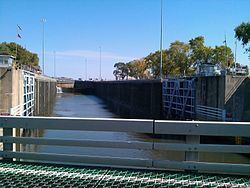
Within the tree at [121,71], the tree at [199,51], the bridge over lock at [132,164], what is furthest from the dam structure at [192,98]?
the tree at [121,71]

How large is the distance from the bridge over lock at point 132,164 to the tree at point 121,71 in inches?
5092

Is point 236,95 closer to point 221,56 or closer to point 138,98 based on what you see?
point 138,98

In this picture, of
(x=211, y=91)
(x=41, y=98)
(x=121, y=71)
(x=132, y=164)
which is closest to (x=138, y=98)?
(x=41, y=98)

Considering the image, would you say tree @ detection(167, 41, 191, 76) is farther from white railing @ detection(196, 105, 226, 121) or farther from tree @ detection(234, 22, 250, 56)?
white railing @ detection(196, 105, 226, 121)

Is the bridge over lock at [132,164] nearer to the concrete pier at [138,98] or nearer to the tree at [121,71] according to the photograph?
the concrete pier at [138,98]

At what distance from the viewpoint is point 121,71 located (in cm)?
14062

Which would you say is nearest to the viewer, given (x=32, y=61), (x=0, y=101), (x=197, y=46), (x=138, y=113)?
(x=0, y=101)

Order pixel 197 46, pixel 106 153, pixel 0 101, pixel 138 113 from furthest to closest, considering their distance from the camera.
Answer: pixel 197 46
pixel 138 113
pixel 0 101
pixel 106 153

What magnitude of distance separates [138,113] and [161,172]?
48.9 m

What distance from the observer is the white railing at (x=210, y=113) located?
2665 cm

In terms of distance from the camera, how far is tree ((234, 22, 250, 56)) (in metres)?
46.6

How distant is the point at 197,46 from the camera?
6750cm

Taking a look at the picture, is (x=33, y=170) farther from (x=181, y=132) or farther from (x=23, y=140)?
(x=181, y=132)

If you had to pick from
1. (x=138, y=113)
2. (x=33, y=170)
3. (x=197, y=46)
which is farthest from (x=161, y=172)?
(x=197, y=46)
